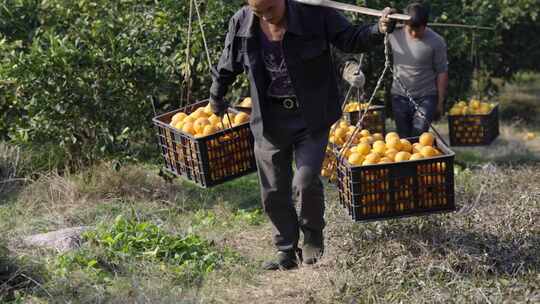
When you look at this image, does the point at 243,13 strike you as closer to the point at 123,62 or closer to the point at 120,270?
the point at 120,270

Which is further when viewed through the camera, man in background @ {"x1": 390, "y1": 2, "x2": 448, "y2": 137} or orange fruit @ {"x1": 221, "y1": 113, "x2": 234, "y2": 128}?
man in background @ {"x1": 390, "y1": 2, "x2": 448, "y2": 137}

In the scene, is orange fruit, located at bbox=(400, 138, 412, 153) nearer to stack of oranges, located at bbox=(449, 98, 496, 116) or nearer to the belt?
the belt

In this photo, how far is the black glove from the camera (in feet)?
20.7

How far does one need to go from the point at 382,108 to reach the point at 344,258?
2776 mm

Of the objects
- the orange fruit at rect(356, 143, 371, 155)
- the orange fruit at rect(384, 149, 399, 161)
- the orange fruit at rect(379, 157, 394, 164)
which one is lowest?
the orange fruit at rect(379, 157, 394, 164)

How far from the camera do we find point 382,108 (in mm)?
8477

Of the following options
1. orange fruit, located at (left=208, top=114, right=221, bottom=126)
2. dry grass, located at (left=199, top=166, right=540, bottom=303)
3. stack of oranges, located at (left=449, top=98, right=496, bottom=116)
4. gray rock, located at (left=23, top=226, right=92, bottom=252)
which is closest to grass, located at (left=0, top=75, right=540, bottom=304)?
dry grass, located at (left=199, top=166, right=540, bottom=303)

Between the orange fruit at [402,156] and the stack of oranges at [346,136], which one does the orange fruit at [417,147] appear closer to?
the orange fruit at [402,156]

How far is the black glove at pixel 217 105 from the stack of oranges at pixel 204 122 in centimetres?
8

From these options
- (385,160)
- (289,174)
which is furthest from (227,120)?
(385,160)

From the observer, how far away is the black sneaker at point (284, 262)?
634 cm

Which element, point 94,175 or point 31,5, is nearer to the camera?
point 94,175

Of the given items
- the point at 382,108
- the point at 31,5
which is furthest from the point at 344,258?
the point at 31,5

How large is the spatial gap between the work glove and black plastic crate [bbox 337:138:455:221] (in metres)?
0.65
